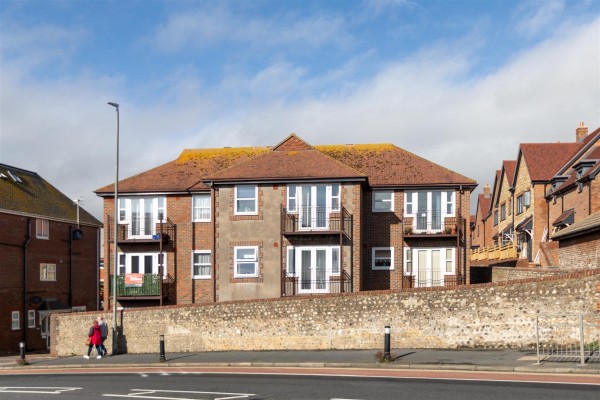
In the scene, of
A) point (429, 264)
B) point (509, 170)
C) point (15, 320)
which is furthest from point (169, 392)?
point (509, 170)

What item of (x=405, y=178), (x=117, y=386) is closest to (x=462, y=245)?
(x=405, y=178)

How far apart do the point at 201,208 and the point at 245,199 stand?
3.66 metres

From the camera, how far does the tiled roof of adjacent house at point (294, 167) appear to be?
29.9 m

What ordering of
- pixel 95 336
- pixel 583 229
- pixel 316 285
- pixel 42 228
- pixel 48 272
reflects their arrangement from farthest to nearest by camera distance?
pixel 48 272 < pixel 42 228 < pixel 316 285 < pixel 95 336 < pixel 583 229

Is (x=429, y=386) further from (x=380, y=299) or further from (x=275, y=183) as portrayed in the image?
(x=275, y=183)

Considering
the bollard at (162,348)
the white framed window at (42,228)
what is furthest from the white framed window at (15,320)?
the bollard at (162,348)

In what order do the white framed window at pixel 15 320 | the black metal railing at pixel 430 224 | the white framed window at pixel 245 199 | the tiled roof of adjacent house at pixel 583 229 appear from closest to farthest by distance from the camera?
the tiled roof of adjacent house at pixel 583 229 < the white framed window at pixel 245 199 < the black metal railing at pixel 430 224 < the white framed window at pixel 15 320

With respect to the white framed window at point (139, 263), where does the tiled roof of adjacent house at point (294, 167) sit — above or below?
above

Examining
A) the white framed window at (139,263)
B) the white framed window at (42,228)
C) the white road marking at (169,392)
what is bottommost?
the white road marking at (169,392)

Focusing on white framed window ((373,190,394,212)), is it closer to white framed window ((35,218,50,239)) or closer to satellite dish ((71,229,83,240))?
white framed window ((35,218,50,239))

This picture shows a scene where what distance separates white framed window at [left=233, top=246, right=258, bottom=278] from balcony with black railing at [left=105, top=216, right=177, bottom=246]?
4.73m

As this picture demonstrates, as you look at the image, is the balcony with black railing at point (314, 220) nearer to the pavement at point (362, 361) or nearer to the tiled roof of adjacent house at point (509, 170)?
the pavement at point (362, 361)

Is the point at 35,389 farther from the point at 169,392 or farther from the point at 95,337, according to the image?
the point at 95,337

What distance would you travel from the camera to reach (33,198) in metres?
41.9
